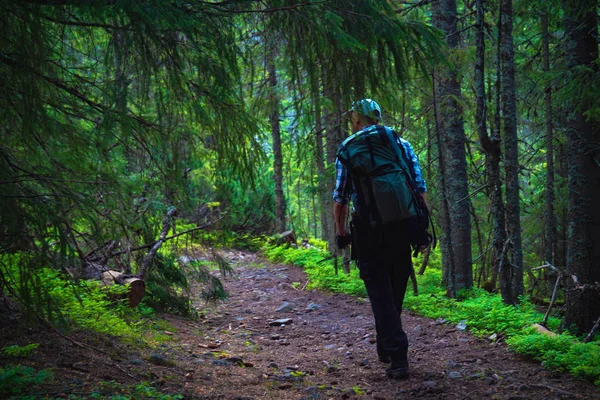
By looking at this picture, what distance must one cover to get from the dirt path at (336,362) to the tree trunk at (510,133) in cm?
179

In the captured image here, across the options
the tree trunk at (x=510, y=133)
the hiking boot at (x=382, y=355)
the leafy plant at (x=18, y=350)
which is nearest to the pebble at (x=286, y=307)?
the tree trunk at (x=510, y=133)

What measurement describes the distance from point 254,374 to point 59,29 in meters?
3.48

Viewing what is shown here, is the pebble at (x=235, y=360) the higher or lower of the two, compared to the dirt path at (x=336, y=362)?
higher

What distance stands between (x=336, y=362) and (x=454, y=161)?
→ 15.5 ft

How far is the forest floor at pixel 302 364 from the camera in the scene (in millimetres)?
3850

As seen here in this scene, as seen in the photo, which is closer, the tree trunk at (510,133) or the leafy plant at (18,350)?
the leafy plant at (18,350)

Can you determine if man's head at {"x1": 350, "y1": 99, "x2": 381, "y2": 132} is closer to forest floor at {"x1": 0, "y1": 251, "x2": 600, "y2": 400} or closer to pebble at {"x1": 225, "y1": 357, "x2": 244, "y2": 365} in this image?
forest floor at {"x1": 0, "y1": 251, "x2": 600, "y2": 400}

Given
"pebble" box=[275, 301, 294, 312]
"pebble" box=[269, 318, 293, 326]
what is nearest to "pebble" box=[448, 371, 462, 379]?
"pebble" box=[269, 318, 293, 326]

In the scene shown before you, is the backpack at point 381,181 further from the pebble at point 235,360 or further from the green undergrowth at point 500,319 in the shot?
the pebble at point 235,360

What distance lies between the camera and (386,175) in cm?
410

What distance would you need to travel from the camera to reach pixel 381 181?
4074 millimetres

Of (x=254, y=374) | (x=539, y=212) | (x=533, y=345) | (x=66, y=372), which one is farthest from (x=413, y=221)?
(x=539, y=212)

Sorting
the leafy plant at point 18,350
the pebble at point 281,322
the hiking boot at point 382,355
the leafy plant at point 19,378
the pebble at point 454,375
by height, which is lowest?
the pebble at point 281,322

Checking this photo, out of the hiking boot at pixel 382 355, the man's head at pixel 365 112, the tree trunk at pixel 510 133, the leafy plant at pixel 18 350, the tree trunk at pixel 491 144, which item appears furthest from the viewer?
the tree trunk at pixel 510 133
